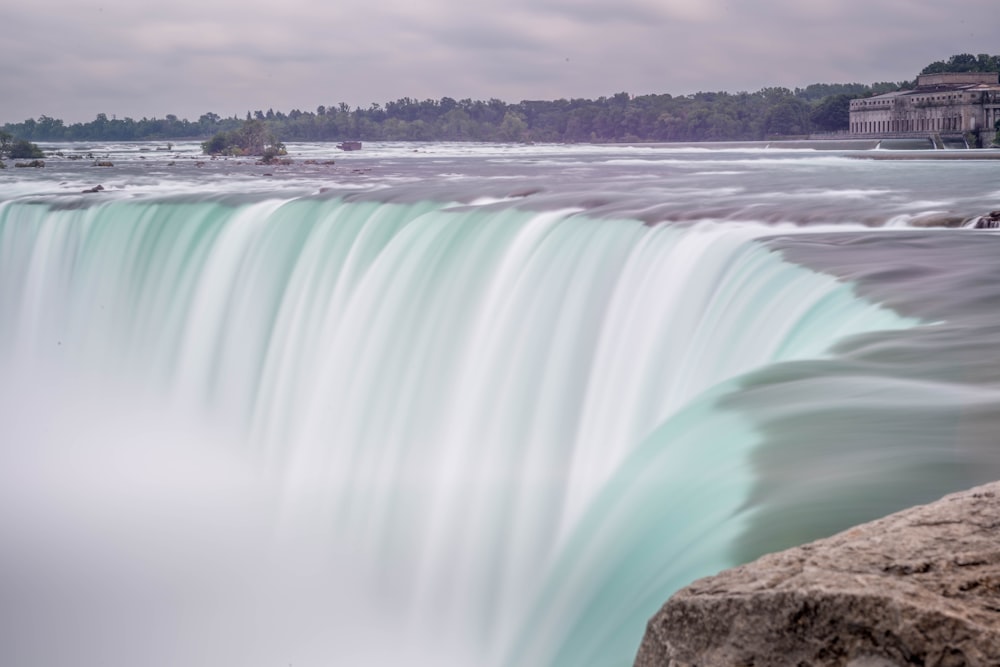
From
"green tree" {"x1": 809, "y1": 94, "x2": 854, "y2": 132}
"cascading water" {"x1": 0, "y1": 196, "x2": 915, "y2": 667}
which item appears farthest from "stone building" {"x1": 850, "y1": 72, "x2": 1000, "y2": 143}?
"cascading water" {"x1": 0, "y1": 196, "x2": 915, "y2": 667}

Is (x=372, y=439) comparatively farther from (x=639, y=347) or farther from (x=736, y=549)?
(x=736, y=549)

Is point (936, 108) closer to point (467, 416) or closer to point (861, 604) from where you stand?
point (467, 416)

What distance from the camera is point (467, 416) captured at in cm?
1098

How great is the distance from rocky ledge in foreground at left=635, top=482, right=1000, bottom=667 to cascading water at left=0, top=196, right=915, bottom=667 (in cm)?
122

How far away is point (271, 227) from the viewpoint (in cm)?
1709

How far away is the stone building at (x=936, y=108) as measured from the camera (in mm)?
52844

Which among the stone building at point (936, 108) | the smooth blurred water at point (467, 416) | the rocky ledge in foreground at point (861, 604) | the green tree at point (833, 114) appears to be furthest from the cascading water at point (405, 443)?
the green tree at point (833, 114)

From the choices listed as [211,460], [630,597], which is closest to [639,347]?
[630,597]

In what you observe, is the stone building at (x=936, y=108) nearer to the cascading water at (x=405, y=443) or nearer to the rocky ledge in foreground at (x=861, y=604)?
the cascading water at (x=405, y=443)

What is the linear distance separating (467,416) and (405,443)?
0.77m

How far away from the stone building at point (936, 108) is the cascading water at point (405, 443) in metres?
43.0

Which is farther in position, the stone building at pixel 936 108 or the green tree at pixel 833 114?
the green tree at pixel 833 114

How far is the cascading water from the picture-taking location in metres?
7.15

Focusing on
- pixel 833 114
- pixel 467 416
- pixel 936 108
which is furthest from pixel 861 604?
pixel 833 114
